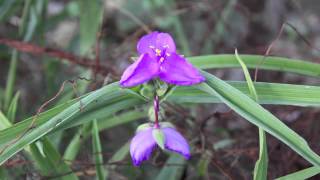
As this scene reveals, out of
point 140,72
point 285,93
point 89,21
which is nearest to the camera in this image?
point 140,72

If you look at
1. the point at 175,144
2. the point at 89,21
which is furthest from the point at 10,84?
the point at 175,144

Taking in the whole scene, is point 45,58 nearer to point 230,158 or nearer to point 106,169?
point 106,169

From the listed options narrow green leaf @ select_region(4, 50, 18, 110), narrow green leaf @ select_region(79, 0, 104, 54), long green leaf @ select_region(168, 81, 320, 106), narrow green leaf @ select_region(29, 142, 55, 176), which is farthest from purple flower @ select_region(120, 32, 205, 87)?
narrow green leaf @ select_region(79, 0, 104, 54)

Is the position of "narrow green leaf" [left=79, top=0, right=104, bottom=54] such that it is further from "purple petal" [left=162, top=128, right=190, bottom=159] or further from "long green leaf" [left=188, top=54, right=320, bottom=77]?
"purple petal" [left=162, top=128, right=190, bottom=159]

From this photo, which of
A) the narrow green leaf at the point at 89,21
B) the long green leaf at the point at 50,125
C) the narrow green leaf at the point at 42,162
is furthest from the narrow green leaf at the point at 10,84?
the long green leaf at the point at 50,125

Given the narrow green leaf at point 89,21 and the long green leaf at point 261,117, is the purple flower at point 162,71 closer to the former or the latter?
the long green leaf at point 261,117

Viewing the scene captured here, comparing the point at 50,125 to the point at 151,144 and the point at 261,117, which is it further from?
the point at 261,117
